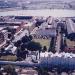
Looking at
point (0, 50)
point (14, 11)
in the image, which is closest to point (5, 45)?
point (0, 50)

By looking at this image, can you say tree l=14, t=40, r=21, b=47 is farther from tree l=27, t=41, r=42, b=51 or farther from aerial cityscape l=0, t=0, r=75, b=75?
tree l=27, t=41, r=42, b=51

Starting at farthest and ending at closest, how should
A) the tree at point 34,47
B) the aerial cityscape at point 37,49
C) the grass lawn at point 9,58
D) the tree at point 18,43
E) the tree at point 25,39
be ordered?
the tree at point 25,39
the tree at point 18,43
the tree at point 34,47
the grass lawn at point 9,58
the aerial cityscape at point 37,49

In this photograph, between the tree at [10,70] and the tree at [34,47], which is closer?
the tree at [10,70]

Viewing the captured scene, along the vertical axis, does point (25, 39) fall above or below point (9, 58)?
above

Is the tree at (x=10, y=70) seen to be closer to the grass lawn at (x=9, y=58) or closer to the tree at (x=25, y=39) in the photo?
the grass lawn at (x=9, y=58)

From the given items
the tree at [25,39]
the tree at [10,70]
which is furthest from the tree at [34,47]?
the tree at [10,70]

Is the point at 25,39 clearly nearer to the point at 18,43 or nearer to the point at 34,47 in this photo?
the point at 18,43

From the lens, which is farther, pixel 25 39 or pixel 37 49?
pixel 25 39

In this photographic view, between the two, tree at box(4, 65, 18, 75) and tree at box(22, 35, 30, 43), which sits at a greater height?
tree at box(22, 35, 30, 43)

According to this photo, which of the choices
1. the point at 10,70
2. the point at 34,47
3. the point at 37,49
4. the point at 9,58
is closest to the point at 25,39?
the point at 34,47

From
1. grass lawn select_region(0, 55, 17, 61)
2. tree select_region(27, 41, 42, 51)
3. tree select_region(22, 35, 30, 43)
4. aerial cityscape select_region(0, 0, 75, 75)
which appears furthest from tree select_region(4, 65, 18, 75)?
tree select_region(22, 35, 30, 43)

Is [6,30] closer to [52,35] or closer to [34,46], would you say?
[52,35]
